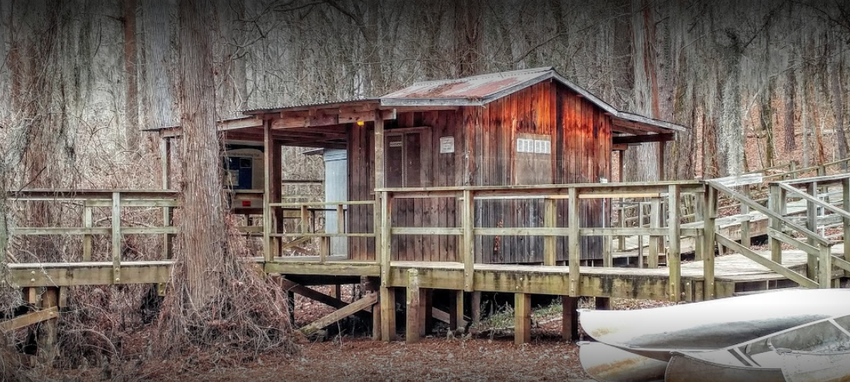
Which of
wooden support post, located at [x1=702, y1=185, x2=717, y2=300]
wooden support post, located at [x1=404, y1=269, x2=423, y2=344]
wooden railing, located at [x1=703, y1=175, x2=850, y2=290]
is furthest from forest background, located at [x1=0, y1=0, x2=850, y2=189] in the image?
wooden support post, located at [x1=702, y1=185, x2=717, y2=300]

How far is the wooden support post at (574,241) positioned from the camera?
10.4m

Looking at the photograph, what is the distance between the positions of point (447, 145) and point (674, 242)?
473 cm

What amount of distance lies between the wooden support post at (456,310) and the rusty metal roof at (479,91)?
2.66 metres

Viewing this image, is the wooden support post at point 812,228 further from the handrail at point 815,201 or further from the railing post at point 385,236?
the railing post at point 385,236

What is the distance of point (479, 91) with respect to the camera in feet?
43.9

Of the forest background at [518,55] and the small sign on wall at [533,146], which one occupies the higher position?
the forest background at [518,55]

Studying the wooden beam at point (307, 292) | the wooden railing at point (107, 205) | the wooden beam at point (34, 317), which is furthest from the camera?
the wooden beam at point (307, 292)

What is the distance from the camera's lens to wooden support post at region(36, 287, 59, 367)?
36.6 ft

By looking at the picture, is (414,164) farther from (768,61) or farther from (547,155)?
(768,61)

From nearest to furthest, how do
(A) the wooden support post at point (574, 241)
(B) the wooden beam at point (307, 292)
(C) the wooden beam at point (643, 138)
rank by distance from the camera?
(A) the wooden support post at point (574, 241)
(B) the wooden beam at point (307, 292)
(C) the wooden beam at point (643, 138)

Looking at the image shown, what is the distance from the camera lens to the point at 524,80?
45.3ft

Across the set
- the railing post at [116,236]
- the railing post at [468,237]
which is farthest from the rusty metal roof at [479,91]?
the railing post at [116,236]

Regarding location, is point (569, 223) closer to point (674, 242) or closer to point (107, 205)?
point (674, 242)

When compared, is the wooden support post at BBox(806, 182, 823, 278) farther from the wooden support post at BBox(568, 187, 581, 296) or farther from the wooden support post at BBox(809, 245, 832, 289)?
the wooden support post at BBox(568, 187, 581, 296)
